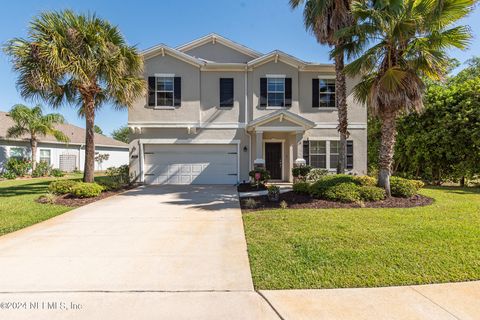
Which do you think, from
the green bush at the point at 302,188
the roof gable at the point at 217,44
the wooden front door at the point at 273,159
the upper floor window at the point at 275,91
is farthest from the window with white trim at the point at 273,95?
the green bush at the point at 302,188

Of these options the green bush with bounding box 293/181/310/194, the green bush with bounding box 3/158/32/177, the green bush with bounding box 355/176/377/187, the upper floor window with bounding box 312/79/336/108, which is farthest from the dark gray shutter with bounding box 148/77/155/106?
the green bush with bounding box 3/158/32/177

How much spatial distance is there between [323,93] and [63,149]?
23.8 m

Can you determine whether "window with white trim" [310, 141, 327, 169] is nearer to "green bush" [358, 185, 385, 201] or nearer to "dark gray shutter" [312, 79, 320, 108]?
"dark gray shutter" [312, 79, 320, 108]

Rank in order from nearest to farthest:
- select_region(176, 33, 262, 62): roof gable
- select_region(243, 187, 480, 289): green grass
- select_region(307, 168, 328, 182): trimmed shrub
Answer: select_region(243, 187, 480, 289): green grass, select_region(307, 168, 328, 182): trimmed shrub, select_region(176, 33, 262, 62): roof gable

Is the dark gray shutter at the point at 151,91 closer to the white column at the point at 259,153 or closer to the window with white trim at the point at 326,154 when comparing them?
the white column at the point at 259,153

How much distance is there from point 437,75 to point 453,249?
612cm

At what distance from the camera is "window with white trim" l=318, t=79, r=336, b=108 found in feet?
45.4

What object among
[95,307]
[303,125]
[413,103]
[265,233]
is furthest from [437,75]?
[95,307]

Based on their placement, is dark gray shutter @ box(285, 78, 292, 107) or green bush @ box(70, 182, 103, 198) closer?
green bush @ box(70, 182, 103, 198)

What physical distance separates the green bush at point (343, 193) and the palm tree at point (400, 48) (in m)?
1.18

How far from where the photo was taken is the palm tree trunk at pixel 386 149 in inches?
330

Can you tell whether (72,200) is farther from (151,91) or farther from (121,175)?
(151,91)

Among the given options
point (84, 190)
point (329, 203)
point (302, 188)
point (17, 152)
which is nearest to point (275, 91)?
point (302, 188)

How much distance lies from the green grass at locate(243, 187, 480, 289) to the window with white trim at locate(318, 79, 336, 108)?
8375 mm
